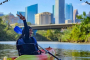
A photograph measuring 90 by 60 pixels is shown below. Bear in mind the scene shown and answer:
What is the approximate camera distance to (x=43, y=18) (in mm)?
4352

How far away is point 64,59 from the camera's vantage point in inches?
187

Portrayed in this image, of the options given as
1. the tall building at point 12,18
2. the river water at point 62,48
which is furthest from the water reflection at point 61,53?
the tall building at point 12,18

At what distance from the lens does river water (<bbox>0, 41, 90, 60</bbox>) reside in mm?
4395

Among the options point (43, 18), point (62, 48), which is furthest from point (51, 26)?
point (62, 48)

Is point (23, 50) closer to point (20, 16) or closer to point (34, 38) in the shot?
point (34, 38)

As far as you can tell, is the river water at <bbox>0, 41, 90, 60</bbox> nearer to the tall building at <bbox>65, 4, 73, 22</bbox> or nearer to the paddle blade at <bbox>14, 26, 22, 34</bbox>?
the paddle blade at <bbox>14, 26, 22, 34</bbox>

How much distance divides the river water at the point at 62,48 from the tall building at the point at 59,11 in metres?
0.52

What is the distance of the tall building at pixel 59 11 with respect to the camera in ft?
14.4

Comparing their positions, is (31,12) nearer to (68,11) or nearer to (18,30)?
(18,30)

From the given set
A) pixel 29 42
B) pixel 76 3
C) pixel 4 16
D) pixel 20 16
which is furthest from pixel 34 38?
pixel 76 3

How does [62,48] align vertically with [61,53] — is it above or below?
above

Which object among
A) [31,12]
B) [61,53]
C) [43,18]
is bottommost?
[61,53]

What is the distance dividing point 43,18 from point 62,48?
1219mm

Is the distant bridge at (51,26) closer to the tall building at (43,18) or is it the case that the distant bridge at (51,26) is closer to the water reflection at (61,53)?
the tall building at (43,18)
